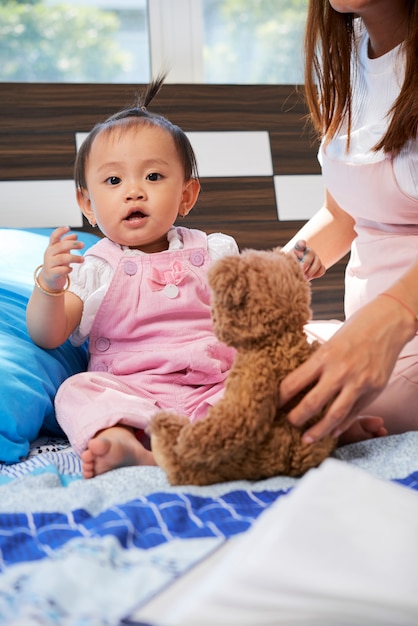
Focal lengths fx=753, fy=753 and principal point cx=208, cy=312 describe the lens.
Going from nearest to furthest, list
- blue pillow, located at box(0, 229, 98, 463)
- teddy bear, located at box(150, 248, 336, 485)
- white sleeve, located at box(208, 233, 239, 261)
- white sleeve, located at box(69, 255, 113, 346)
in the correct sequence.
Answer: teddy bear, located at box(150, 248, 336, 485), blue pillow, located at box(0, 229, 98, 463), white sleeve, located at box(69, 255, 113, 346), white sleeve, located at box(208, 233, 239, 261)

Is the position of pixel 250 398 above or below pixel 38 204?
below

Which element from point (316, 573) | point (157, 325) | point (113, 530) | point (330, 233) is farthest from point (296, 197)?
point (316, 573)

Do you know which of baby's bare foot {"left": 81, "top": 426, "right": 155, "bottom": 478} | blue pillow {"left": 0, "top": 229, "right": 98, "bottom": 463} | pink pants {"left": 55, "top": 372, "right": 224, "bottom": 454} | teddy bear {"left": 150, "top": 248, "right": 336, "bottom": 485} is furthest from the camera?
blue pillow {"left": 0, "top": 229, "right": 98, "bottom": 463}

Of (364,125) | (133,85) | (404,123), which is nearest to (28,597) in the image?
(404,123)

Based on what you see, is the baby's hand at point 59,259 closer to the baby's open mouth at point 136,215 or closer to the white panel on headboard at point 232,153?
the baby's open mouth at point 136,215

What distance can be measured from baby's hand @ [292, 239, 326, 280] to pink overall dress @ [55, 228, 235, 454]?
8.3 inches

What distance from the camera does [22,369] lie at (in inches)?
55.9

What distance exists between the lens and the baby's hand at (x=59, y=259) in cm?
127

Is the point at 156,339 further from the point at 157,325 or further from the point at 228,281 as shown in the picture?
the point at 228,281

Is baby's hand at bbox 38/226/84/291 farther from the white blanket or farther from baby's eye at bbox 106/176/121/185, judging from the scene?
the white blanket

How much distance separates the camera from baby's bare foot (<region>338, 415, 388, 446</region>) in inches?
46.3

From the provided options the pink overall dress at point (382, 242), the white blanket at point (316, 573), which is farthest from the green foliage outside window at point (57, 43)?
the white blanket at point (316, 573)

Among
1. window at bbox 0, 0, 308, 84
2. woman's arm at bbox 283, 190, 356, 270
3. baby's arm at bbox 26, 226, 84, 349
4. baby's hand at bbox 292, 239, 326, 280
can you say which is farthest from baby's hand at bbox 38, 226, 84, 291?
window at bbox 0, 0, 308, 84

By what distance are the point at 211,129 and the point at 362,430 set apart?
1.44 metres
